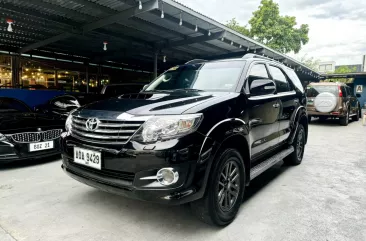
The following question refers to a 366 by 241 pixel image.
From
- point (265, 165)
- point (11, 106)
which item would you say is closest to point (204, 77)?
point (265, 165)

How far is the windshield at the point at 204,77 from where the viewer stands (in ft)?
9.54

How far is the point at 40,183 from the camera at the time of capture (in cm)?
350

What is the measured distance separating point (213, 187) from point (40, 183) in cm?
263

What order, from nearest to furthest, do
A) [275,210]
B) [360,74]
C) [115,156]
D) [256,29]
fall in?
[115,156] → [275,210] → [360,74] → [256,29]

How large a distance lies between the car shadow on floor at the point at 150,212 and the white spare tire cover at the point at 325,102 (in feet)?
26.2

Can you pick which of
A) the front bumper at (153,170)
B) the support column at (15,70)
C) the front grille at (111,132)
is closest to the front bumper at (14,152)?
the front grille at (111,132)

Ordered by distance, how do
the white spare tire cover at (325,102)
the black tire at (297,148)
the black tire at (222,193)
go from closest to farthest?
the black tire at (222,193) → the black tire at (297,148) → the white spare tire cover at (325,102)

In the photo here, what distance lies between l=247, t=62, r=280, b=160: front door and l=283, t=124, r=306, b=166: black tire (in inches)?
39.8

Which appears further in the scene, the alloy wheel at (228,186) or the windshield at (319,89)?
the windshield at (319,89)

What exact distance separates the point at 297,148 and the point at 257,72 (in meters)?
2.02

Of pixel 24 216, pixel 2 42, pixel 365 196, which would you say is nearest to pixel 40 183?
pixel 24 216

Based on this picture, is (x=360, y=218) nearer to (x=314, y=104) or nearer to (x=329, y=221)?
(x=329, y=221)

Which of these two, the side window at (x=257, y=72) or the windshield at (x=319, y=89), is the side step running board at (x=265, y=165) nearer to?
the side window at (x=257, y=72)

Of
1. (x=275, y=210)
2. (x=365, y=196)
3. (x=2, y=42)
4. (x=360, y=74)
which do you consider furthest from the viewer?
(x=360, y=74)
